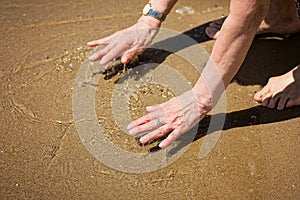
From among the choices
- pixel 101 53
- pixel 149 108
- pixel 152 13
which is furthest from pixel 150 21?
pixel 149 108

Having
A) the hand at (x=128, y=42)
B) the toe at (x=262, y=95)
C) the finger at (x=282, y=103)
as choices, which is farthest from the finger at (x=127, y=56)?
the finger at (x=282, y=103)

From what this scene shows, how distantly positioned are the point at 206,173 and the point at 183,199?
148mm

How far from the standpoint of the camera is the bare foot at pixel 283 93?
5.93 ft

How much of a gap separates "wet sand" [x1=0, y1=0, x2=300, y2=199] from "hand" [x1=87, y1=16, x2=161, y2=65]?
0.12 metres

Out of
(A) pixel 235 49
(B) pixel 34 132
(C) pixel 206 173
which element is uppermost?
(A) pixel 235 49

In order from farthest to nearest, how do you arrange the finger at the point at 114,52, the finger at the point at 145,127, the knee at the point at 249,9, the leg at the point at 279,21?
the leg at the point at 279,21
the finger at the point at 114,52
the finger at the point at 145,127
the knee at the point at 249,9

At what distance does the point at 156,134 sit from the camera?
63.6 inches

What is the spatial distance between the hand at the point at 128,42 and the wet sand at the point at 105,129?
12cm

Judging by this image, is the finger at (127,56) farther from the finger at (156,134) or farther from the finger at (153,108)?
the finger at (156,134)

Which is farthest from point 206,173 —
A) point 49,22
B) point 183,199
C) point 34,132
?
point 49,22

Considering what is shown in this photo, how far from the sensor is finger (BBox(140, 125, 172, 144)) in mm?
1605

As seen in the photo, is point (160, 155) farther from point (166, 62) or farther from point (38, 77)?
point (38, 77)

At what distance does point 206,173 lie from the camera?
158 centimetres

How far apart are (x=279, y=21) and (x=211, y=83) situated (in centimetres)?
74
